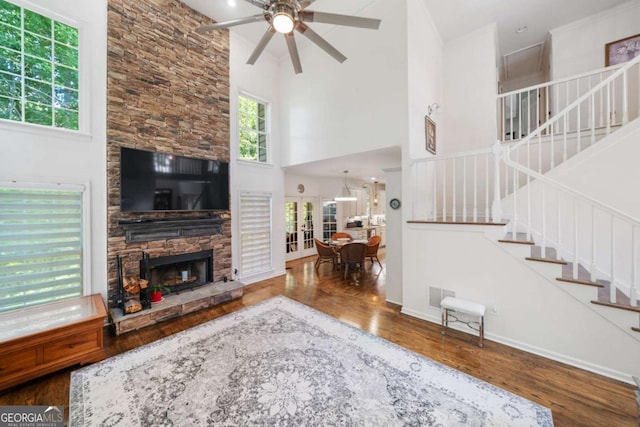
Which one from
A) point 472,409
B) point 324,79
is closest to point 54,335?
point 472,409

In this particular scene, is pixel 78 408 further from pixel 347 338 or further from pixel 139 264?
pixel 347 338

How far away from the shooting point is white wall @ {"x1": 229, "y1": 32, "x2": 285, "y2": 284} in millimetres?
4785

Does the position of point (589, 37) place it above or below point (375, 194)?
above

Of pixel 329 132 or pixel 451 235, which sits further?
pixel 329 132

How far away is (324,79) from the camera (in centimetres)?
463

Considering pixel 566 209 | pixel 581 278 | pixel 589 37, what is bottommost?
pixel 581 278

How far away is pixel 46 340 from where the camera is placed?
7.42 feet

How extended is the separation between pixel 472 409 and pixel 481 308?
1.19 metres

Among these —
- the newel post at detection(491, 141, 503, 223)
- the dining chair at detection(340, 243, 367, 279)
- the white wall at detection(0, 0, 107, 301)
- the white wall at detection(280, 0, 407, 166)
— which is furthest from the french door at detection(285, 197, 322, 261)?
the newel post at detection(491, 141, 503, 223)

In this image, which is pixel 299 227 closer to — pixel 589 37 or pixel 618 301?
pixel 618 301

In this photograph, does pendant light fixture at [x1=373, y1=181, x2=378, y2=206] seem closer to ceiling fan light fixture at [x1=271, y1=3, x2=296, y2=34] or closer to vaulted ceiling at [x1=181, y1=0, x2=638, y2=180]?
vaulted ceiling at [x1=181, y1=0, x2=638, y2=180]

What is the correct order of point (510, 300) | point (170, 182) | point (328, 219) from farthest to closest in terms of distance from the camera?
point (328, 219)
point (170, 182)
point (510, 300)

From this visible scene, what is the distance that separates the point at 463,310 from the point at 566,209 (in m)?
1.92

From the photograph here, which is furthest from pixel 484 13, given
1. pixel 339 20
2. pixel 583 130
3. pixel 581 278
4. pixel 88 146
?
pixel 88 146
